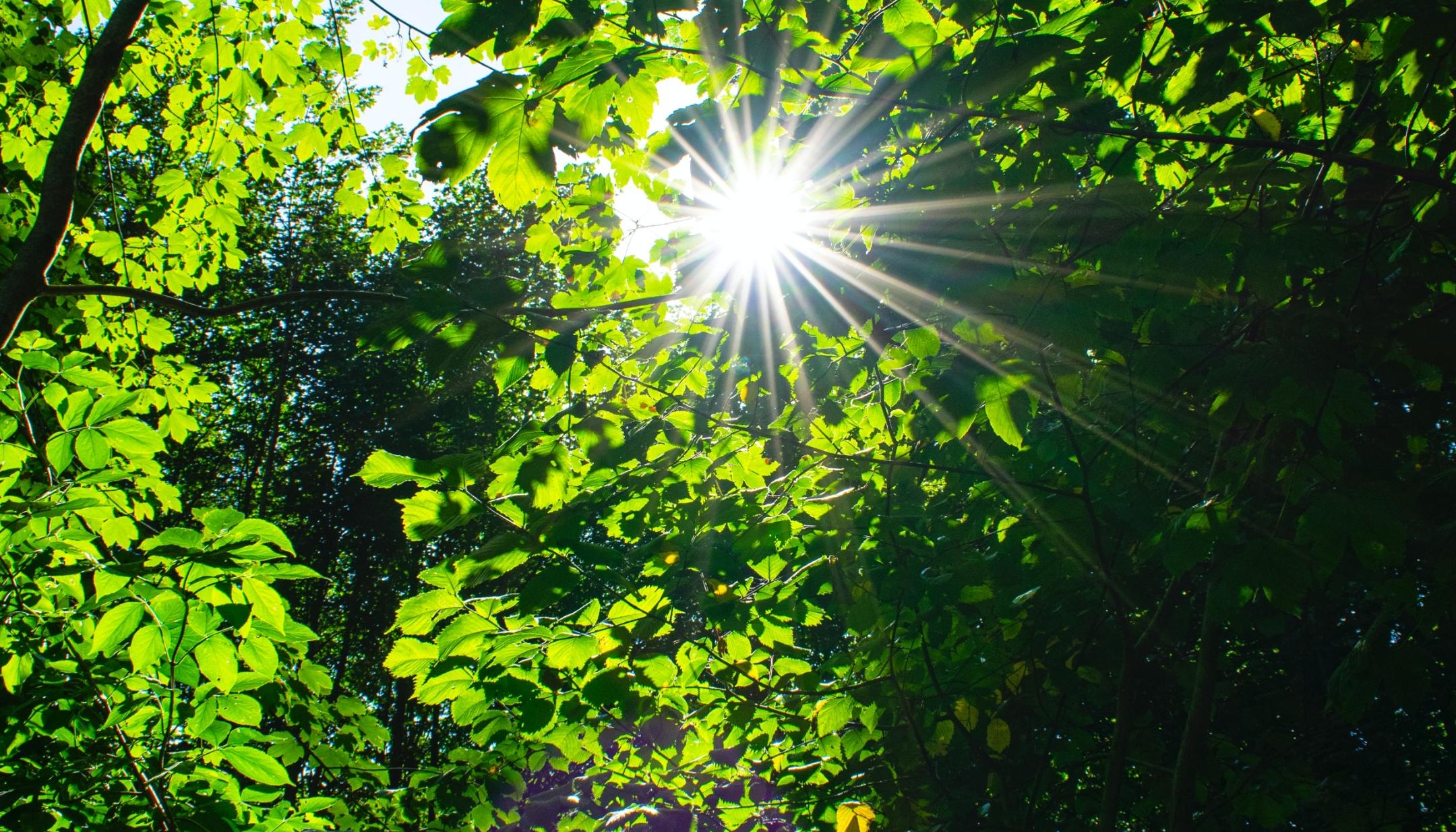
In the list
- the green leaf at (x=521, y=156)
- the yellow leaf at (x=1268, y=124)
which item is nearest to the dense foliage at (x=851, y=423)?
the green leaf at (x=521, y=156)

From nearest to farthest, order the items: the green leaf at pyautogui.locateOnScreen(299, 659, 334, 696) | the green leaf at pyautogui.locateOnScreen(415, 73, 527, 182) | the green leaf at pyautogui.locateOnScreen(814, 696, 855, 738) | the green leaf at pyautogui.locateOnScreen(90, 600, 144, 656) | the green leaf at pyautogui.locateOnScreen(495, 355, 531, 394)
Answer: the green leaf at pyautogui.locateOnScreen(415, 73, 527, 182) → the green leaf at pyautogui.locateOnScreen(495, 355, 531, 394) → the green leaf at pyautogui.locateOnScreen(90, 600, 144, 656) → the green leaf at pyautogui.locateOnScreen(814, 696, 855, 738) → the green leaf at pyautogui.locateOnScreen(299, 659, 334, 696)

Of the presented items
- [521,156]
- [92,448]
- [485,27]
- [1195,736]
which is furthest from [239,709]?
[1195,736]

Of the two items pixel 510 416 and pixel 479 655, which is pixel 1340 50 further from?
pixel 510 416

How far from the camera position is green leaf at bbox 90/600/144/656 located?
5.08ft

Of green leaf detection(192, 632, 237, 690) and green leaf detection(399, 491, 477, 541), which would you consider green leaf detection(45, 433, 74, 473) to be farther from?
green leaf detection(399, 491, 477, 541)

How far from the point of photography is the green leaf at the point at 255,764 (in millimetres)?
1749

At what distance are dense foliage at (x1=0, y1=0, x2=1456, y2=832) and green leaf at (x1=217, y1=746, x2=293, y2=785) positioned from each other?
1 cm

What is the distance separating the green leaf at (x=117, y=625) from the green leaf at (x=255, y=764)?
1.29ft

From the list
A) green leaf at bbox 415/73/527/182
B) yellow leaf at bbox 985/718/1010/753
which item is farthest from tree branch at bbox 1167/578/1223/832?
green leaf at bbox 415/73/527/182

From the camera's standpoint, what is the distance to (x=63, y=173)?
1.60 m

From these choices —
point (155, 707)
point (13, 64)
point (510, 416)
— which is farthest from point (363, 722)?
point (510, 416)

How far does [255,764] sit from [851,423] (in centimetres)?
191

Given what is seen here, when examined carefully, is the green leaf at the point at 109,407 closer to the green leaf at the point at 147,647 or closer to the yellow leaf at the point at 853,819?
the green leaf at the point at 147,647

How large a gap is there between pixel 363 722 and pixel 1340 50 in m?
4.68
